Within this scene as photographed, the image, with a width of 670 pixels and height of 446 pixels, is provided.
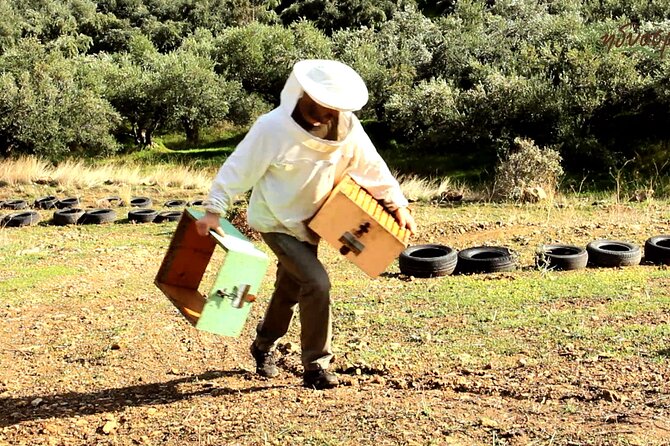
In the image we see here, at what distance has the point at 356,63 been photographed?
3105 centimetres

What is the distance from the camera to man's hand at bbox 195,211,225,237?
4.20 meters

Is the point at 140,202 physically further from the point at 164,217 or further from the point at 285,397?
the point at 285,397

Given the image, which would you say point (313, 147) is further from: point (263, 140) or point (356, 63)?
point (356, 63)

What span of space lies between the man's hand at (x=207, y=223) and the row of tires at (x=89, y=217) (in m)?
11.9

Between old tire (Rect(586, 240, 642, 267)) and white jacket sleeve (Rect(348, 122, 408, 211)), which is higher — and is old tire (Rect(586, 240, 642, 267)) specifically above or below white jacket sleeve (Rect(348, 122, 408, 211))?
below

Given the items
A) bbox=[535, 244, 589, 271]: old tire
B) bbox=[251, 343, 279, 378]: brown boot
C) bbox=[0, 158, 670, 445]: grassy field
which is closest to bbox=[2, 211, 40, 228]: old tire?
bbox=[0, 158, 670, 445]: grassy field

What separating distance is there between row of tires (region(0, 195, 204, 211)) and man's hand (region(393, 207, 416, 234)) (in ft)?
46.5

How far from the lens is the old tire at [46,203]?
18.4m

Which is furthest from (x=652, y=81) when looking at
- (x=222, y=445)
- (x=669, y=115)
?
(x=222, y=445)

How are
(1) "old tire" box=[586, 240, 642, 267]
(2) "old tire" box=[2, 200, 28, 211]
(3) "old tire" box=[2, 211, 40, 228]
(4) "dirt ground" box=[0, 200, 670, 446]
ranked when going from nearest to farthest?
(4) "dirt ground" box=[0, 200, 670, 446] → (1) "old tire" box=[586, 240, 642, 267] → (3) "old tire" box=[2, 211, 40, 228] → (2) "old tire" box=[2, 200, 28, 211]

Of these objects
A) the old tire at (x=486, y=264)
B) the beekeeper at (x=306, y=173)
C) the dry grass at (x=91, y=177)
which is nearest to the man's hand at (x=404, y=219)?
the beekeeper at (x=306, y=173)

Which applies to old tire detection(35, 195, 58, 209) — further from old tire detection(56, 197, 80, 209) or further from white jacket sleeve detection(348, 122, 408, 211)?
white jacket sleeve detection(348, 122, 408, 211)

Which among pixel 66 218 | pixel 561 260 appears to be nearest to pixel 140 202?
pixel 66 218

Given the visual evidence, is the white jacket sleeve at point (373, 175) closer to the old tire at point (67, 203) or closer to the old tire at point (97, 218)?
the old tire at point (97, 218)
